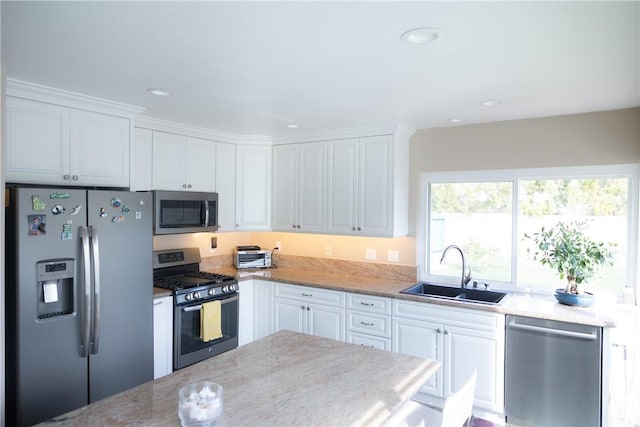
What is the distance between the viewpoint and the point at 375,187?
376 centimetres

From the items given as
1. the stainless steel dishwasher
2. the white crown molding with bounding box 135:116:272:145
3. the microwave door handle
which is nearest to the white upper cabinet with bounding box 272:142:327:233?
the white crown molding with bounding box 135:116:272:145

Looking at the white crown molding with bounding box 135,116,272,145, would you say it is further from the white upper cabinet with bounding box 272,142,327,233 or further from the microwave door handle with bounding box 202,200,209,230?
the microwave door handle with bounding box 202,200,209,230

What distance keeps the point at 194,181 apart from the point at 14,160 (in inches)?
60.3

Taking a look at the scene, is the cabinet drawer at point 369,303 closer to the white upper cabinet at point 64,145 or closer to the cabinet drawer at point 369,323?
the cabinet drawer at point 369,323

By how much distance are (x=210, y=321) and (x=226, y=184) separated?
54.7 inches

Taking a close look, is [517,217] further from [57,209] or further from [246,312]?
[57,209]

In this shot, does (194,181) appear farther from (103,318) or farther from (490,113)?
(490,113)

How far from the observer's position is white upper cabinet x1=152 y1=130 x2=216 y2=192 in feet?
11.6

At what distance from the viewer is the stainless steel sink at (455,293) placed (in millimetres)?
3363

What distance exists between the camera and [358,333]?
3.54m

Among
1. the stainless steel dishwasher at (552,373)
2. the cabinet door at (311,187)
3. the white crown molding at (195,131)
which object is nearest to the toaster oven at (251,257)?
the cabinet door at (311,187)

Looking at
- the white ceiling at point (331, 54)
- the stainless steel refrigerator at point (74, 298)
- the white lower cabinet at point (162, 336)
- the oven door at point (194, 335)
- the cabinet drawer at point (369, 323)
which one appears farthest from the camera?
the cabinet drawer at point (369, 323)

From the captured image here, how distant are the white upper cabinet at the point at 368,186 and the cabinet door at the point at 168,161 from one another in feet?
4.56

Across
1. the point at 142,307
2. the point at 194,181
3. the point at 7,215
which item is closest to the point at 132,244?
the point at 142,307
